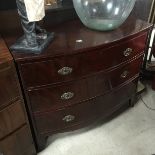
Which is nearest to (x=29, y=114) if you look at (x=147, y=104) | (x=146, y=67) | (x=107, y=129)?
(x=107, y=129)

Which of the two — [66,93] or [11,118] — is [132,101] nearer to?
[66,93]

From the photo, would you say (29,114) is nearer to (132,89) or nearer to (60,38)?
(60,38)

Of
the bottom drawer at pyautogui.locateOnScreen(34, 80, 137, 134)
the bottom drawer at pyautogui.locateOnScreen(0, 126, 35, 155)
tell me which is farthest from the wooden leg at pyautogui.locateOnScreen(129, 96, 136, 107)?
the bottom drawer at pyautogui.locateOnScreen(0, 126, 35, 155)

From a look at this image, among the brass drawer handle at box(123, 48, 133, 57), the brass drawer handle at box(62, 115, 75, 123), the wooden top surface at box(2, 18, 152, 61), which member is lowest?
the brass drawer handle at box(62, 115, 75, 123)

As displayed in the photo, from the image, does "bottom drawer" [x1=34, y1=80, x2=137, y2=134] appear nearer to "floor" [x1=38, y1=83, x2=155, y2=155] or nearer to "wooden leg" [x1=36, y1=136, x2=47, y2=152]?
"wooden leg" [x1=36, y1=136, x2=47, y2=152]

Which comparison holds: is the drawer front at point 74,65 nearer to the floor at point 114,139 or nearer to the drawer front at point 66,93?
the drawer front at point 66,93

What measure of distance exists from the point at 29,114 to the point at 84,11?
0.74 meters

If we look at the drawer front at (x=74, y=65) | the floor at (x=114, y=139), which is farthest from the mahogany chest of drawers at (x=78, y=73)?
the floor at (x=114, y=139)

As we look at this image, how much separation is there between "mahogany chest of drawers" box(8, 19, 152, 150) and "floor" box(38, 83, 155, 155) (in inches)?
6.4

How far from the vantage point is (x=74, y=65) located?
110 centimetres

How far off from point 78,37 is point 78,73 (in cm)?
22

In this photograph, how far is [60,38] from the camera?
3.81 feet

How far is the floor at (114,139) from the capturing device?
143 cm

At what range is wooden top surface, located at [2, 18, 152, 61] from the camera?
1.01 meters
